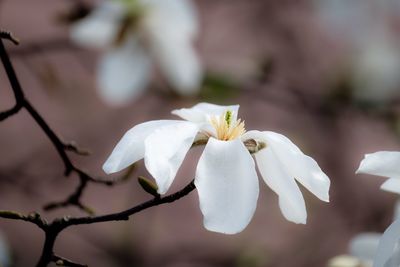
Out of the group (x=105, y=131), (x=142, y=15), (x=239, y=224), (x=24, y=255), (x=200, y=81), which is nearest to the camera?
(x=239, y=224)

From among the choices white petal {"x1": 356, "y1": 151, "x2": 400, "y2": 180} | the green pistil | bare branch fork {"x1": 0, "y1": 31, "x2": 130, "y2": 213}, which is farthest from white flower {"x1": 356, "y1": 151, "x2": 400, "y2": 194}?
bare branch fork {"x1": 0, "y1": 31, "x2": 130, "y2": 213}

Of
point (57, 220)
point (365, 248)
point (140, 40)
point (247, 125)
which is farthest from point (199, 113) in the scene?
point (247, 125)

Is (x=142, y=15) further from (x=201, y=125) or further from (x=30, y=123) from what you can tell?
(x=30, y=123)

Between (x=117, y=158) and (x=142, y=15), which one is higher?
(x=142, y=15)

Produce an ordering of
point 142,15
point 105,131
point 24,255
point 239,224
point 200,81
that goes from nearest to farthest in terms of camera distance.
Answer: point 239,224 → point 142,15 → point 200,81 → point 24,255 → point 105,131

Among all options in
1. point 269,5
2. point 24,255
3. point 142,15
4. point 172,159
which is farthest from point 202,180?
point 269,5

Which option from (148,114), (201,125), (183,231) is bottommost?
(201,125)
